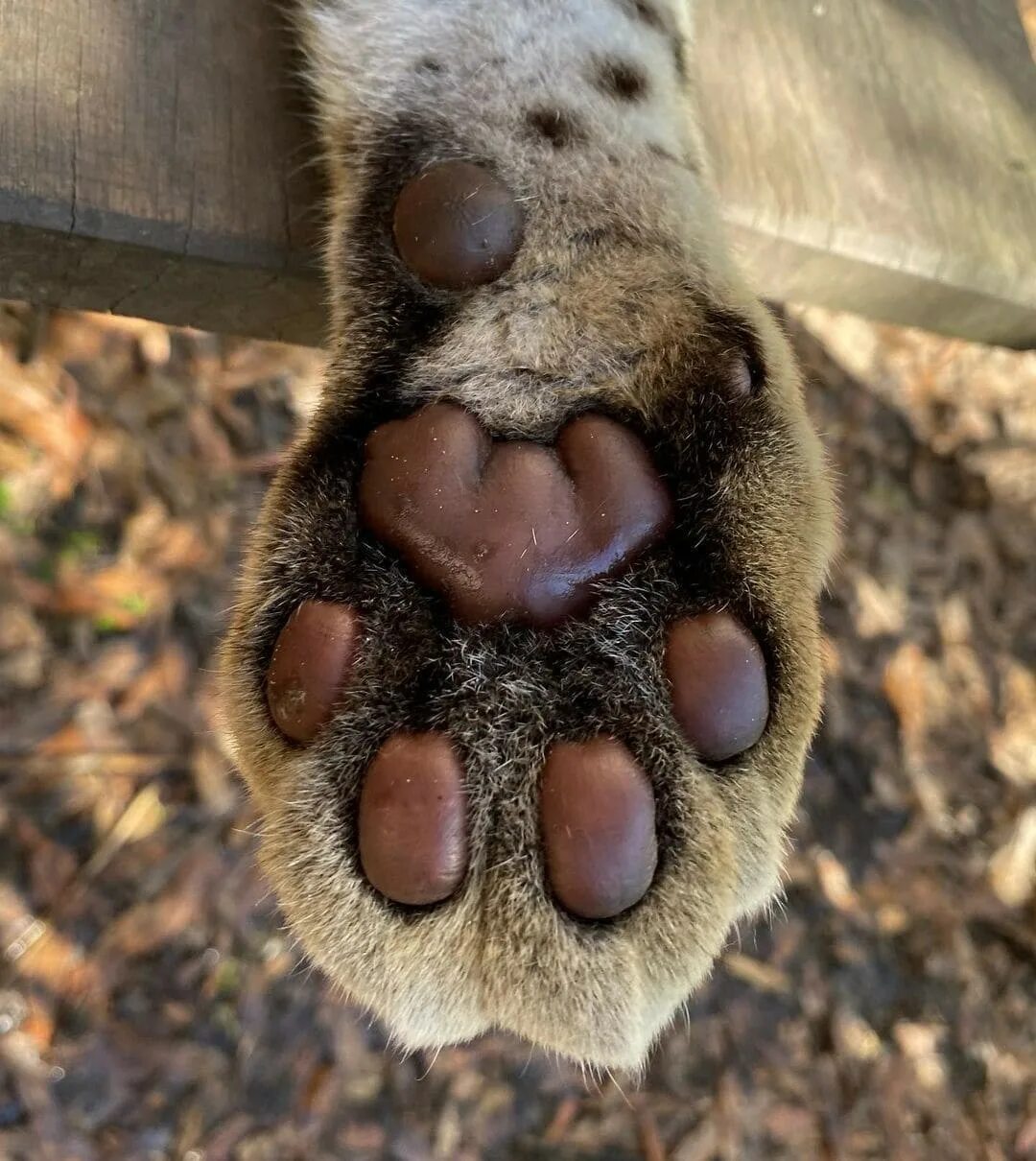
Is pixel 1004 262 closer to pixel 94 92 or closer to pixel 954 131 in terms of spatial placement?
pixel 954 131

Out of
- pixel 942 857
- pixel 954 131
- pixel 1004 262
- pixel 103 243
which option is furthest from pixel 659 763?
pixel 942 857

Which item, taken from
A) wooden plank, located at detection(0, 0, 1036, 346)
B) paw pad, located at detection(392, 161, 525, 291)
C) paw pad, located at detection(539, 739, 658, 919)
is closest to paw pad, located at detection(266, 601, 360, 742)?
paw pad, located at detection(539, 739, 658, 919)

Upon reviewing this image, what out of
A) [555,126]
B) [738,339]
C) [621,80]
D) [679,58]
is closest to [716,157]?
[679,58]

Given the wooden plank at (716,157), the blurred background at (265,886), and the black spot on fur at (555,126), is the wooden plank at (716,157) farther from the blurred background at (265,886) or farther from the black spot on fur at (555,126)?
the blurred background at (265,886)

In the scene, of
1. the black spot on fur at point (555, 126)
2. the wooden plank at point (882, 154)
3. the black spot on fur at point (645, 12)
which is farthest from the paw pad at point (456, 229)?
the wooden plank at point (882, 154)

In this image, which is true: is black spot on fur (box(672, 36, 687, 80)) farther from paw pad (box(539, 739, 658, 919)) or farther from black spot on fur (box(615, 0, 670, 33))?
paw pad (box(539, 739, 658, 919))
